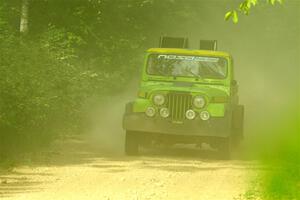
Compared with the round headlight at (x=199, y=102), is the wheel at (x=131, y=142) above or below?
below

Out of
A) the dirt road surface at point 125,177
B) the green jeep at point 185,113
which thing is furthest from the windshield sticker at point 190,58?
the dirt road surface at point 125,177

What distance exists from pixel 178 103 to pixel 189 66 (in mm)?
1392

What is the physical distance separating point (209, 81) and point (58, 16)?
7.63 meters

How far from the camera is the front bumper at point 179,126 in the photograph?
56.3 feet

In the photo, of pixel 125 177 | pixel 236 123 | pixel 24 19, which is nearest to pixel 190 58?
pixel 236 123

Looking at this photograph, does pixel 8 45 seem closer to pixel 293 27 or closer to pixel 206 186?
pixel 206 186

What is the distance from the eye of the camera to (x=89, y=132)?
75.2 ft

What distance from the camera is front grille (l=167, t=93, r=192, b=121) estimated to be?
17438 millimetres

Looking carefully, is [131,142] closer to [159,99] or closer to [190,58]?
[159,99]

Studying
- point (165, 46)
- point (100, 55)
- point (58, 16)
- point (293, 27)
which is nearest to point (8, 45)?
point (165, 46)

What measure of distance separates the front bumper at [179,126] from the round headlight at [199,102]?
0.29 metres

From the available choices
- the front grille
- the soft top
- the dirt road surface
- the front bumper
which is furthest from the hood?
the dirt road surface

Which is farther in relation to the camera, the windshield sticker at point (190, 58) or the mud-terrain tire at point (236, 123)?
the windshield sticker at point (190, 58)

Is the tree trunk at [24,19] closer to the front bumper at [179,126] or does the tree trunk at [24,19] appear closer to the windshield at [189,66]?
the windshield at [189,66]
